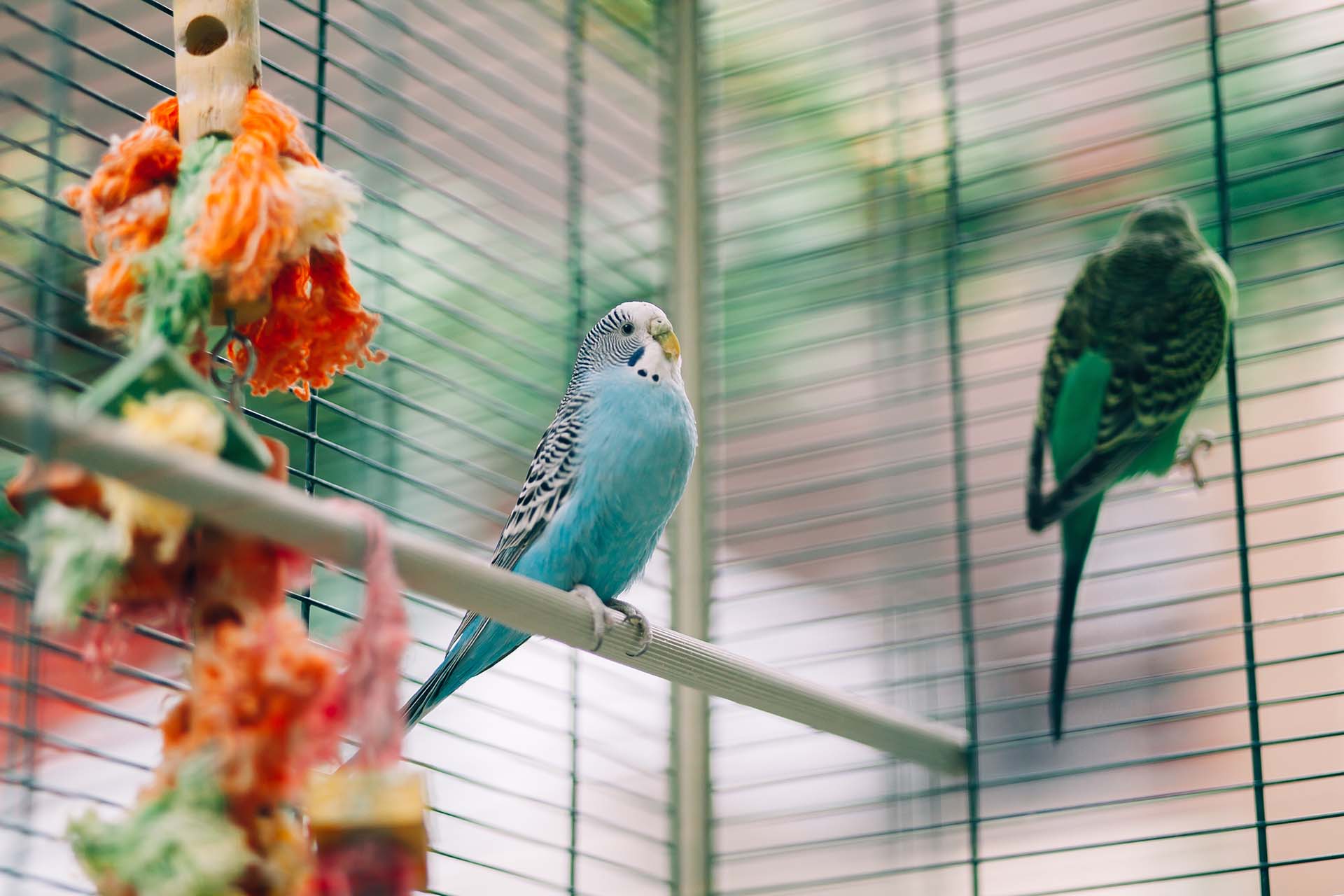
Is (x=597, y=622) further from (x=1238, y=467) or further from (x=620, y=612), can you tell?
(x=1238, y=467)

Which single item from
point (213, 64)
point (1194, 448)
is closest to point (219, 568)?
point (213, 64)

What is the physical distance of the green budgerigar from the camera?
2.09 metres

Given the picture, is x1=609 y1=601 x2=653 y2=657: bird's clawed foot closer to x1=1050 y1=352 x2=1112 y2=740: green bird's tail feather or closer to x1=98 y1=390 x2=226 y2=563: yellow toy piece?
x1=98 y1=390 x2=226 y2=563: yellow toy piece

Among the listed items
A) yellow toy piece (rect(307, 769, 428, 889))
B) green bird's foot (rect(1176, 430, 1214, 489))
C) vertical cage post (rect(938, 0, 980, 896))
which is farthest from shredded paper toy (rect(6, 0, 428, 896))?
green bird's foot (rect(1176, 430, 1214, 489))

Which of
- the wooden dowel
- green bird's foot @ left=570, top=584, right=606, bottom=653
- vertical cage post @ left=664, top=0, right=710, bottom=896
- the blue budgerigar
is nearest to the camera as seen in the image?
the wooden dowel

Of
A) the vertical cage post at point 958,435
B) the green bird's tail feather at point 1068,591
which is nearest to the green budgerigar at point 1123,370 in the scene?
the green bird's tail feather at point 1068,591

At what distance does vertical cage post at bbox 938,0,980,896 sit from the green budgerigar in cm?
11

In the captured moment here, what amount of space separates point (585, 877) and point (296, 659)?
146 centimetres

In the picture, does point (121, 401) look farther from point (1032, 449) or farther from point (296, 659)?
point (1032, 449)

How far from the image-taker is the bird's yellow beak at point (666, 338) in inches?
73.1

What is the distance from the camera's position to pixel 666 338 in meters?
1.86

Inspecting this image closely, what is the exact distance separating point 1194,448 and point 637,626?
3.41 feet

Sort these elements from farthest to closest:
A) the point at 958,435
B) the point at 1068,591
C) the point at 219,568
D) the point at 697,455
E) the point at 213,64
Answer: the point at 697,455, the point at 958,435, the point at 1068,591, the point at 213,64, the point at 219,568

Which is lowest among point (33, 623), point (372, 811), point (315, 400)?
point (372, 811)
